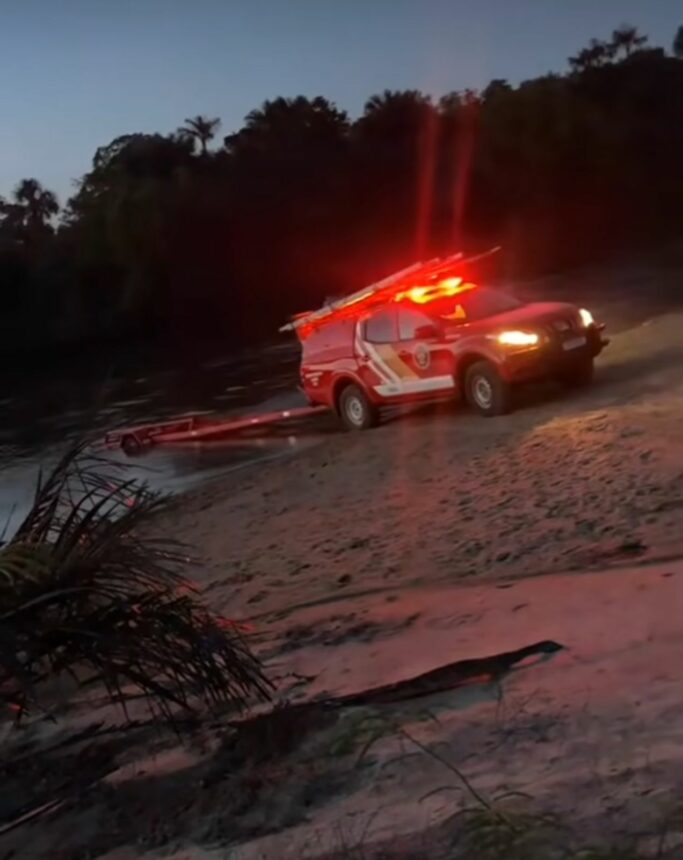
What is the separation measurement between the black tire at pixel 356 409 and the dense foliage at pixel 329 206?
36.9 meters

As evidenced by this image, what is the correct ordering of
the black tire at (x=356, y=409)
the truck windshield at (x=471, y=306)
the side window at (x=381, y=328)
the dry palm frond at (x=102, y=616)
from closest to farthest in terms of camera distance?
the dry palm frond at (x=102, y=616) → the truck windshield at (x=471, y=306) → the side window at (x=381, y=328) → the black tire at (x=356, y=409)

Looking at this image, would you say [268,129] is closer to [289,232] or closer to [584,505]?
[289,232]

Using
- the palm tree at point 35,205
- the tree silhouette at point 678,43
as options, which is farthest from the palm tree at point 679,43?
the palm tree at point 35,205

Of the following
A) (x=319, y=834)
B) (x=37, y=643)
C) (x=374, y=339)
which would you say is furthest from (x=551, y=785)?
(x=374, y=339)

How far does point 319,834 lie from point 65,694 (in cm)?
224

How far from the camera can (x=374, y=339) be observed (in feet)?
60.9

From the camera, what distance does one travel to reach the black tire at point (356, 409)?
1922 centimetres

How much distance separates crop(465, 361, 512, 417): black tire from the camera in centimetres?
1694

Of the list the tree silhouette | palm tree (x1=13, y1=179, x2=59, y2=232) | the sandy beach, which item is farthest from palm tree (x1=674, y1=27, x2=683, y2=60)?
the sandy beach

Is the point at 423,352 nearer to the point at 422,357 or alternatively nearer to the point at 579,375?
the point at 422,357

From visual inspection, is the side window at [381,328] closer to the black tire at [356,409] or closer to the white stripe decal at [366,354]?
the white stripe decal at [366,354]

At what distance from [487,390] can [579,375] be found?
1543 mm

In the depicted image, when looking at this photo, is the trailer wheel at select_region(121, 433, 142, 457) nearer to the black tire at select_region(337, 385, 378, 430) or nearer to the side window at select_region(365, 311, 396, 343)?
the black tire at select_region(337, 385, 378, 430)

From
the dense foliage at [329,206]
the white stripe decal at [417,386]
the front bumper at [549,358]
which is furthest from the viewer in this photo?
the dense foliage at [329,206]
